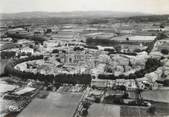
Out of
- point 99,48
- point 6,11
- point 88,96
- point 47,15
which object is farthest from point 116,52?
point 6,11

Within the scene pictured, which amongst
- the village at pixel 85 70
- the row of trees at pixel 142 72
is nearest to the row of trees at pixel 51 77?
the village at pixel 85 70

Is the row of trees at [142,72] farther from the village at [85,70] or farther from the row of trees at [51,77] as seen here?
the row of trees at [51,77]

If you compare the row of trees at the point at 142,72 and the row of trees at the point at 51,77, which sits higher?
the row of trees at the point at 142,72

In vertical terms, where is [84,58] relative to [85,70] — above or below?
above

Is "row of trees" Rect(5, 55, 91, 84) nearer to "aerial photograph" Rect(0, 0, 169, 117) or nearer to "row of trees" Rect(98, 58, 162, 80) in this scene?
"aerial photograph" Rect(0, 0, 169, 117)

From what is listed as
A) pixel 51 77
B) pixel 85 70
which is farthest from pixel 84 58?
pixel 51 77

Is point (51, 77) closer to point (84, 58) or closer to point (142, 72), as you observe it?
point (84, 58)

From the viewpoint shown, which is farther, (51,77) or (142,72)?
(51,77)

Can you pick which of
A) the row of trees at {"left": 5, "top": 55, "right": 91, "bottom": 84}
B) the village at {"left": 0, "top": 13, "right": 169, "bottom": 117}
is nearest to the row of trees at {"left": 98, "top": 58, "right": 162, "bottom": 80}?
the village at {"left": 0, "top": 13, "right": 169, "bottom": 117}
